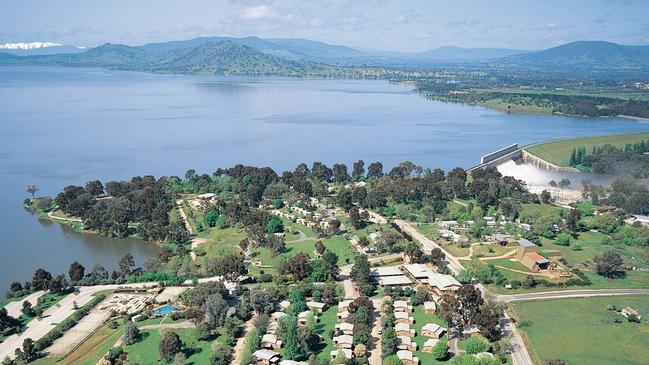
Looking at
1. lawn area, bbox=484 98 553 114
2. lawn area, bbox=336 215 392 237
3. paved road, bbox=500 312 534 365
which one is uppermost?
lawn area, bbox=484 98 553 114

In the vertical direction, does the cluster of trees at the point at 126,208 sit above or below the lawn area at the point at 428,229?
above

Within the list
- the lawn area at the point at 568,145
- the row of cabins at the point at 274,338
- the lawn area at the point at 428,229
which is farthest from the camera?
the lawn area at the point at 568,145

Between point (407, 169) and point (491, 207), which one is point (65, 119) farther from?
point (491, 207)

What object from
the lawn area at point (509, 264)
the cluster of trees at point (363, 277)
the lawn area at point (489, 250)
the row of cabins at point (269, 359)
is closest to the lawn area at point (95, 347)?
the row of cabins at point (269, 359)

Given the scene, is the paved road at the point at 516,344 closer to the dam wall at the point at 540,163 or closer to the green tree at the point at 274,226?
the green tree at the point at 274,226

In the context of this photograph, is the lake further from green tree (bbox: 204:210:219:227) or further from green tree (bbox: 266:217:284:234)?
green tree (bbox: 266:217:284:234)

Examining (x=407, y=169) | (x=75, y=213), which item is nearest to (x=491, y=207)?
(x=407, y=169)

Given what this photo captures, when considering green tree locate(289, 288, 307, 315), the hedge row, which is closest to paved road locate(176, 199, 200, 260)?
the hedge row
